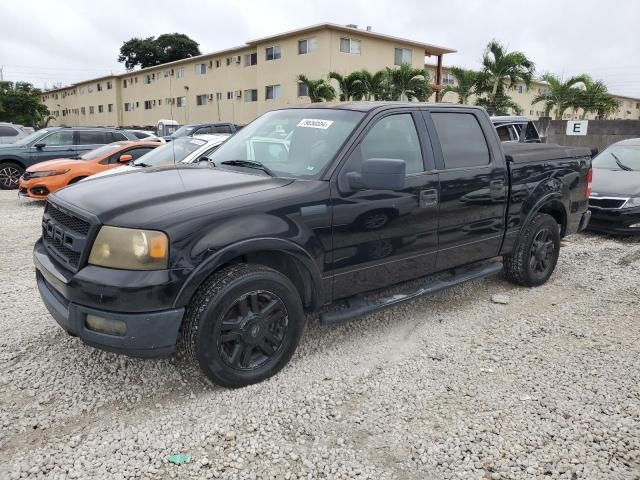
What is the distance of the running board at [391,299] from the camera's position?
3.62 meters

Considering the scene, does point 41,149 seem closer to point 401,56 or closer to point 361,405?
point 361,405

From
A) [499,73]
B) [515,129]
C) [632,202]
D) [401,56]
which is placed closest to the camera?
[632,202]

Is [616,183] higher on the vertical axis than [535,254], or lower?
higher

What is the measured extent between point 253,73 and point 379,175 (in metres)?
34.8

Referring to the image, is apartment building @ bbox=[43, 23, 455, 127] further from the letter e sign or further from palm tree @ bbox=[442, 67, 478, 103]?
the letter e sign

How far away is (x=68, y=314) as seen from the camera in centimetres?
297

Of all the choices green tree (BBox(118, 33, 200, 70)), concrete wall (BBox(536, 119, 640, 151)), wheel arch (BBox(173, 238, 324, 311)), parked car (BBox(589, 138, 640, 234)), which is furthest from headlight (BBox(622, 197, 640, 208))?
green tree (BBox(118, 33, 200, 70))

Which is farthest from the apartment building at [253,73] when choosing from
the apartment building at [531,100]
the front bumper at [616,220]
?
the front bumper at [616,220]

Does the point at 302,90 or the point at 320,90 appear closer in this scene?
the point at 320,90

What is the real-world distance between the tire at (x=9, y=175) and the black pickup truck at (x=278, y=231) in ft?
35.9

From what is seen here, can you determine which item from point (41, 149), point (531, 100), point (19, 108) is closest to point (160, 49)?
point (19, 108)

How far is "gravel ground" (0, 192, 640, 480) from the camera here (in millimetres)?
2609

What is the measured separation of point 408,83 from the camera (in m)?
24.8

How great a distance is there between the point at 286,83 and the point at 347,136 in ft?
101
